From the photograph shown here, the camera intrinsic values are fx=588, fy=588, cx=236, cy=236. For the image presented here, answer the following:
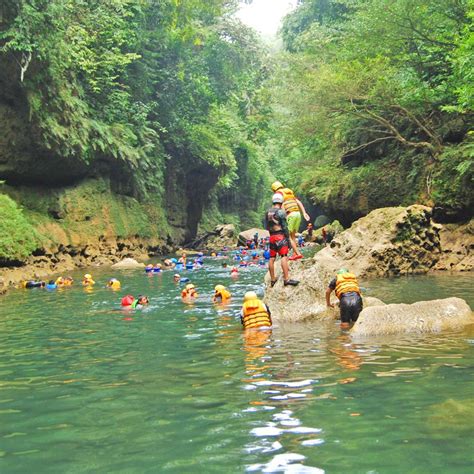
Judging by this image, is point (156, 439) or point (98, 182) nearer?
point (156, 439)

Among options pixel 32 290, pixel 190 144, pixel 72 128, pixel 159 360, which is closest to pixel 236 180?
pixel 190 144

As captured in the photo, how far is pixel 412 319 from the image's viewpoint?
921 cm

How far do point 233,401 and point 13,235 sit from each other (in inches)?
639

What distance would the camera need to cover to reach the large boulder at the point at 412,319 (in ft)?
29.7

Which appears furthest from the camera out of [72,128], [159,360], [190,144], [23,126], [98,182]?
[190,144]

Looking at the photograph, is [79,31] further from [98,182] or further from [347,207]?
[347,207]

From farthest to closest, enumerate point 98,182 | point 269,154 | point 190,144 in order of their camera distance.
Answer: point 269,154 → point 190,144 → point 98,182

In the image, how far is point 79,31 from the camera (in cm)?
2728

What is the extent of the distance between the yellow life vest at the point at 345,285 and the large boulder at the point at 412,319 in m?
1.10

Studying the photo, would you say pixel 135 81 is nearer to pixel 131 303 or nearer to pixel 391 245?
pixel 391 245

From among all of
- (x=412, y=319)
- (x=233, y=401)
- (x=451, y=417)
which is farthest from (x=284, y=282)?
(x=451, y=417)

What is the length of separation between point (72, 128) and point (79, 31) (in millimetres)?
5513

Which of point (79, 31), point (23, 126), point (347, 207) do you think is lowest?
point (347, 207)

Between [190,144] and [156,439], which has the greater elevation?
[190,144]
